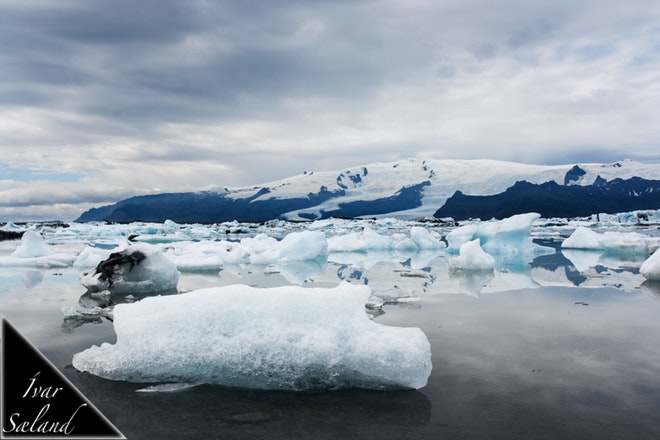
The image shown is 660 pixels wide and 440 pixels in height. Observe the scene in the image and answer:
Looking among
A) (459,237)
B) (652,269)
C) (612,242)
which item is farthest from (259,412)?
(612,242)

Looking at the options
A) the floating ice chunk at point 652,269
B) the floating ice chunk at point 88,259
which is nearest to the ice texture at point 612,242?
the floating ice chunk at point 652,269

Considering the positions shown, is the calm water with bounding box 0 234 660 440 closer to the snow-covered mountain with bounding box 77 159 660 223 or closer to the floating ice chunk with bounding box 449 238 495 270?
the floating ice chunk with bounding box 449 238 495 270

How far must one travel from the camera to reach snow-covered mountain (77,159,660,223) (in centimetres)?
9669

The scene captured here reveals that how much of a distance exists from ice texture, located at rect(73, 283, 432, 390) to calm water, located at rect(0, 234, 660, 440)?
0.14 metres

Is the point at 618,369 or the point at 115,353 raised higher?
the point at 115,353

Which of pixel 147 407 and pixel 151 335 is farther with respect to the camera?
pixel 151 335

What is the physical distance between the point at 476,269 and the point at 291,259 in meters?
5.56

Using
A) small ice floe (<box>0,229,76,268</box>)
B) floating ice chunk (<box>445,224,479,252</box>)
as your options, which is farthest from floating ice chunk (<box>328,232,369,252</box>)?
small ice floe (<box>0,229,76,268</box>)

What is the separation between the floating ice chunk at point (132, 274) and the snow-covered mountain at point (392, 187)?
79.0 m

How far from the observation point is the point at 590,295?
24.8ft

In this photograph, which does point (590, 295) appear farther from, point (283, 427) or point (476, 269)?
point (283, 427)

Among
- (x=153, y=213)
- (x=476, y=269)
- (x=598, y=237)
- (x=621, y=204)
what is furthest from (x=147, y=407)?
(x=153, y=213)

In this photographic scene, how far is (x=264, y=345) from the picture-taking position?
12.0 ft

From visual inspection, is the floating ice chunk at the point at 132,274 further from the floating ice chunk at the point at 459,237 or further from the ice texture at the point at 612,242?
the ice texture at the point at 612,242
